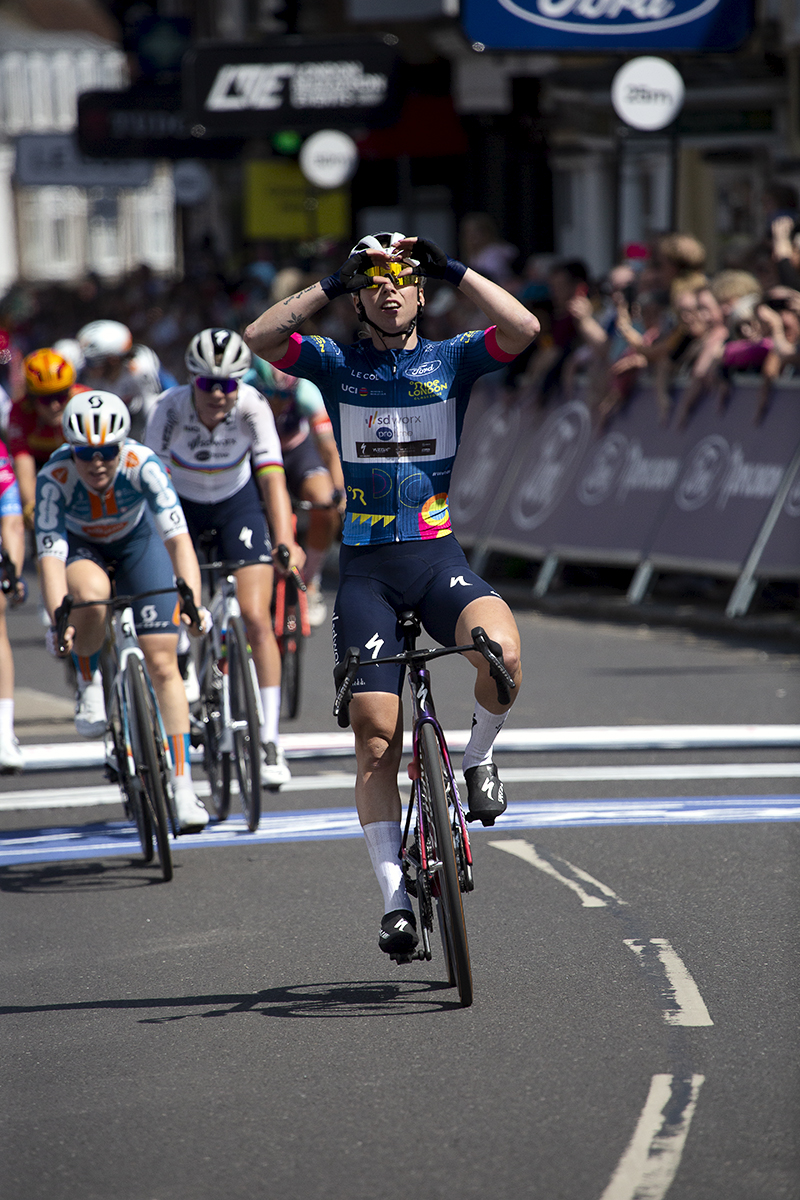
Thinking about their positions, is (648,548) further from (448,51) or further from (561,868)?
(448,51)

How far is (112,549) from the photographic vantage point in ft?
26.1

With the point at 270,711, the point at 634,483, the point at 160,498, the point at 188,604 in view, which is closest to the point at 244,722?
the point at 270,711

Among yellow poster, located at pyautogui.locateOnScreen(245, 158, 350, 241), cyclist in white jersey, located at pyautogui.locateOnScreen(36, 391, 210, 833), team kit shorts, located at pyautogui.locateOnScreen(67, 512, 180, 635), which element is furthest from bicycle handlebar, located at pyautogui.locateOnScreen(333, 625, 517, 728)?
yellow poster, located at pyautogui.locateOnScreen(245, 158, 350, 241)

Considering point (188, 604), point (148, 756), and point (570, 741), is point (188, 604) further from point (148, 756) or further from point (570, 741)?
point (570, 741)

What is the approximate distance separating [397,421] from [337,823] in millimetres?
2802

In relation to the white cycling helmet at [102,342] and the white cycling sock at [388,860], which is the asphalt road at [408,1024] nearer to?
the white cycling sock at [388,860]

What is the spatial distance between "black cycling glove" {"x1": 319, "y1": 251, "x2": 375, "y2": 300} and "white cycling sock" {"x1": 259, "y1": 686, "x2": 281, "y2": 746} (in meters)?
3.11

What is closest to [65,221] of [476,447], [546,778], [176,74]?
[176,74]

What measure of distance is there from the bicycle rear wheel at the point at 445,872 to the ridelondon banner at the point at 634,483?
7511mm

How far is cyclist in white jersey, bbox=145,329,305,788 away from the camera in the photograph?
8.48 metres

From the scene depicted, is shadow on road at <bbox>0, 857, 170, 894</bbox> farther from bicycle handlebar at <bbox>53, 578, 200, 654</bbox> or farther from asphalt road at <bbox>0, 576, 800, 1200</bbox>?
bicycle handlebar at <bbox>53, 578, 200, 654</bbox>

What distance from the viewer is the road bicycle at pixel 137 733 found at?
278 inches

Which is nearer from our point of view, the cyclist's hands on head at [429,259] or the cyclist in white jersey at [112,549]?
the cyclist's hands on head at [429,259]

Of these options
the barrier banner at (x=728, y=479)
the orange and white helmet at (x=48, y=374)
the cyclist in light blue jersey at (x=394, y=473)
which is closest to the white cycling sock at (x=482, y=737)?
the cyclist in light blue jersey at (x=394, y=473)
